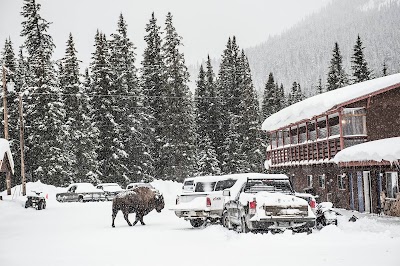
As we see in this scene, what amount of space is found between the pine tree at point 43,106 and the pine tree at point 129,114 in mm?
7120

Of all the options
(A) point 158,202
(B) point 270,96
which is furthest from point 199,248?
(B) point 270,96

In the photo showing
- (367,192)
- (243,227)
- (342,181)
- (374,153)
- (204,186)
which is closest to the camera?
(243,227)

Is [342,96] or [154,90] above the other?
[154,90]

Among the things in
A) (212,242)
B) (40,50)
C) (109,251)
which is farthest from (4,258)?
(40,50)

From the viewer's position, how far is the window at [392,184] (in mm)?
24692

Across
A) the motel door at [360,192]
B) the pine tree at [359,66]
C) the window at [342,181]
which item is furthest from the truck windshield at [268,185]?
the pine tree at [359,66]

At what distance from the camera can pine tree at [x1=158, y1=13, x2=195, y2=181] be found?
184ft

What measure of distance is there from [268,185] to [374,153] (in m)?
8.97

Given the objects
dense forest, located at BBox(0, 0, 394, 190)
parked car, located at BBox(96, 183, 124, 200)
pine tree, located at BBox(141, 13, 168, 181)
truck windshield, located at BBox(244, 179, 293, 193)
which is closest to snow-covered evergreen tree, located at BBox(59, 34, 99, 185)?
dense forest, located at BBox(0, 0, 394, 190)

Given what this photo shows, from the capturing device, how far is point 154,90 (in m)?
60.0

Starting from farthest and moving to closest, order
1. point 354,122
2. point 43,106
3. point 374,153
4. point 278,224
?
point 43,106
point 354,122
point 374,153
point 278,224

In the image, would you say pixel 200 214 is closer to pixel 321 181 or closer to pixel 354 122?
pixel 354 122

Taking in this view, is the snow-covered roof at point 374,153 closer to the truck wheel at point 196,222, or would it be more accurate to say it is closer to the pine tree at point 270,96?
the truck wheel at point 196,222

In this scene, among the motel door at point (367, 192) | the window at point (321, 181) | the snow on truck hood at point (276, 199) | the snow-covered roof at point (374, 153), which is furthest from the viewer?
the window at point (321, 181)
